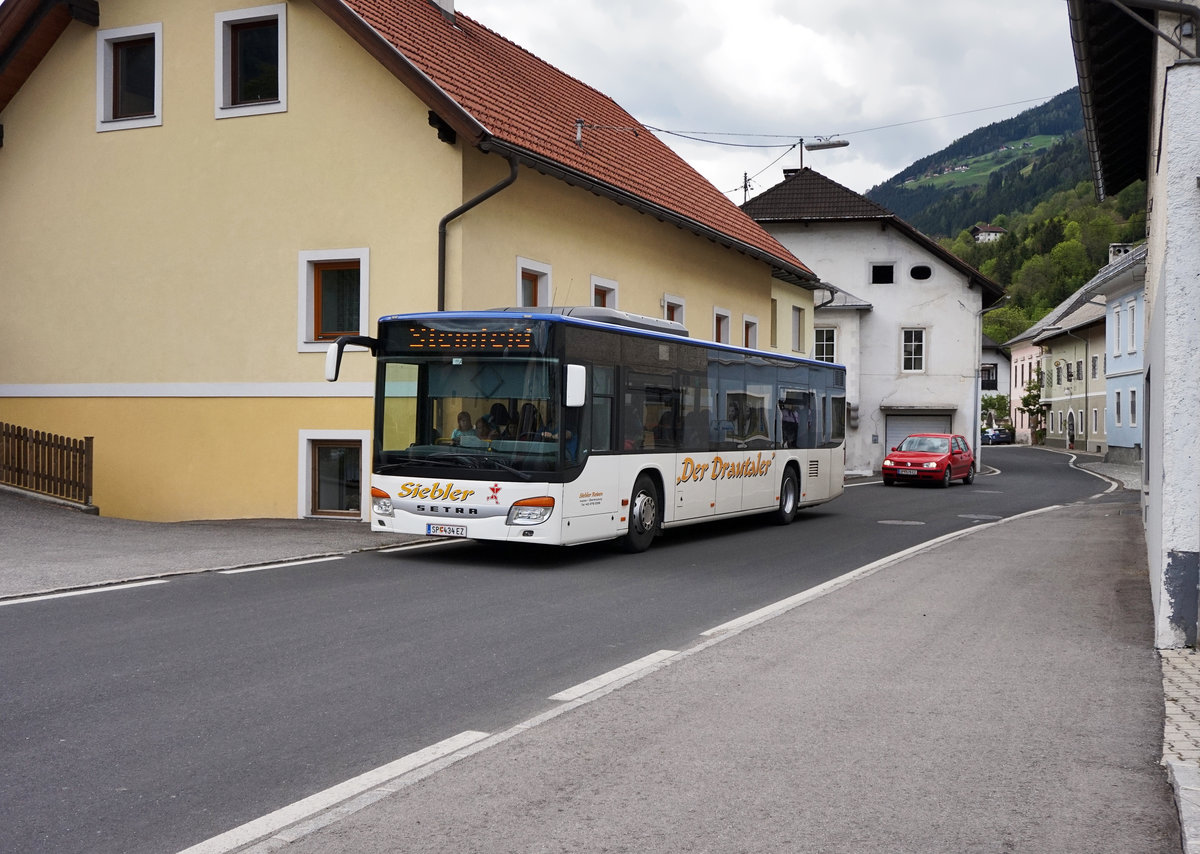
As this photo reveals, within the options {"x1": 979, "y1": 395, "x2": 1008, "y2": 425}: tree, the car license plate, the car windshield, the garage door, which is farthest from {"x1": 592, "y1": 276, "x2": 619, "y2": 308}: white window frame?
{"x1": 979, "y1": 395, "x2": 1008, "y2": 425}: tree

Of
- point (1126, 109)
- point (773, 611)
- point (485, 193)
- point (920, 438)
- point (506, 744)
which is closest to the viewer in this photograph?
point (506, 744)

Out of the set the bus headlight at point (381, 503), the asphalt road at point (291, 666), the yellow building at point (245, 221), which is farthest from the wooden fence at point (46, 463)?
the asphalt road at point (291, 666)

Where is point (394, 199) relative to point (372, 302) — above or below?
above

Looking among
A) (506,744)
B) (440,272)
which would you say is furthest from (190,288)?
(506,744)

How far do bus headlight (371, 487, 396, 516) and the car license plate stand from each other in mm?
515

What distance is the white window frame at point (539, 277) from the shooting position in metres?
19.1

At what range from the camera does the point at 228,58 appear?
1892cm

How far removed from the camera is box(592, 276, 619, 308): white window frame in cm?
2191

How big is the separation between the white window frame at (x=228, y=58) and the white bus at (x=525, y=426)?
672 cm

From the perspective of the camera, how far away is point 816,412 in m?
21.3

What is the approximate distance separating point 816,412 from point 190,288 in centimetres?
1097

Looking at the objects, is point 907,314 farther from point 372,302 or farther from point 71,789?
point 71,789

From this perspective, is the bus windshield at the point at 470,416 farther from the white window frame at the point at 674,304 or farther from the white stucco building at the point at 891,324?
the white stucco building at the point at 891,324

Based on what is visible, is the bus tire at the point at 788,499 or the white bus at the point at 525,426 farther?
the bus tire at the point at 788,499
